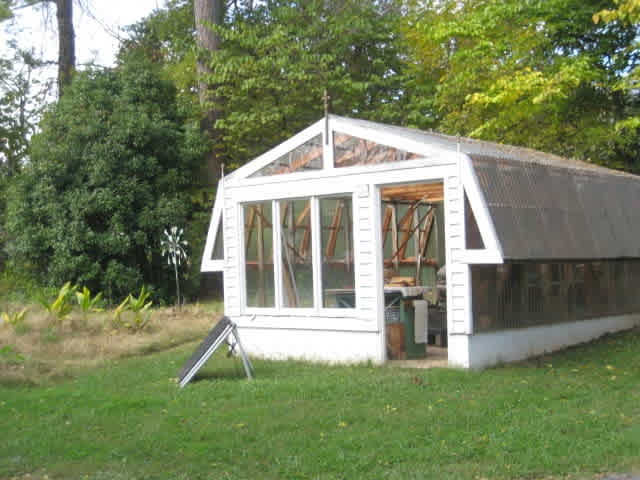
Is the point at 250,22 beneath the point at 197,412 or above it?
above

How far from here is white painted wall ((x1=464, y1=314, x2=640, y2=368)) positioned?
1007cm

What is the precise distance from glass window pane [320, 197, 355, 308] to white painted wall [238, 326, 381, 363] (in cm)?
48

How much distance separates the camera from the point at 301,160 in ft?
38.0

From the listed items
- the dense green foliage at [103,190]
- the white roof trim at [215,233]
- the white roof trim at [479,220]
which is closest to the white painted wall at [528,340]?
the white roof trim at [479,220]

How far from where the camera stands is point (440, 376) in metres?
9.38

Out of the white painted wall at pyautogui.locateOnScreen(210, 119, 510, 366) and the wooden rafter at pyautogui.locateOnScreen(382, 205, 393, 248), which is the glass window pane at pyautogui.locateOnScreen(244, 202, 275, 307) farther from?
the wooden rafter at pyautogui.locateOnScreen(382, 205, 393, 248)

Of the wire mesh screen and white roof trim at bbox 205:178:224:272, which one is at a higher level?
white roof trim at bbox 205:178:224:272

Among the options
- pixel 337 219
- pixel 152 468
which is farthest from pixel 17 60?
pixel 152 468

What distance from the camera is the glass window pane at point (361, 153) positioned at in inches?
417

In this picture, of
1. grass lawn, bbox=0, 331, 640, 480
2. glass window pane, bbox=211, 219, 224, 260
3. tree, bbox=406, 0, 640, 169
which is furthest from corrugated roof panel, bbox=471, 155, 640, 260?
tree, bbox=406, 0, 640, 169

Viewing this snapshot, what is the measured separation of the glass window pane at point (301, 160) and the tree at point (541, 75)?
735 cm

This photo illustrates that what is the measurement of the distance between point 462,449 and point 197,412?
3055mm

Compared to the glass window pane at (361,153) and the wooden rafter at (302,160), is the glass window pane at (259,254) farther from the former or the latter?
the glass window pane at (361,153)

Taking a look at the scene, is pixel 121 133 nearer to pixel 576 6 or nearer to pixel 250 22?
pixel 250 22
